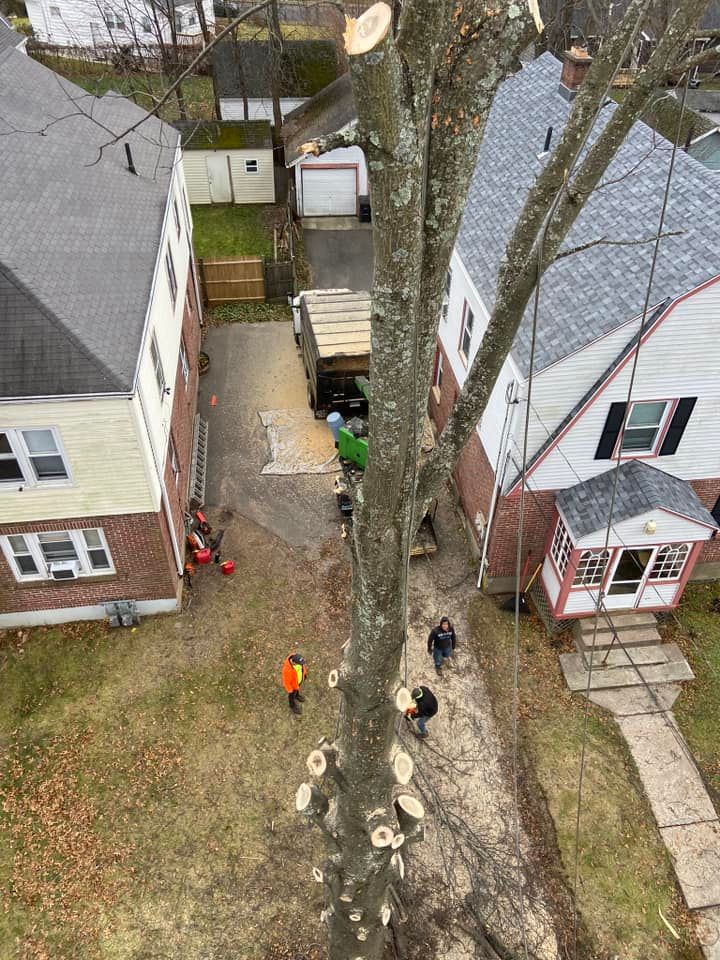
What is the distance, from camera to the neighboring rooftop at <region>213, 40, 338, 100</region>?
3131cm

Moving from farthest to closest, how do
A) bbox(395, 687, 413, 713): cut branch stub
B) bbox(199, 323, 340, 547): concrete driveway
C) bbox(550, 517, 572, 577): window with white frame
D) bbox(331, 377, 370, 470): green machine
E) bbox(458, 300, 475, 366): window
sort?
1. bbox(199, 323, 340, 547): concrete driveway
2. bbox(331, 377, 370, 470): green machine
3. bbox(458, 300, 475, 366): window
4. bbox(550, 517, 572, 577): window with white frame
5. bbox(395, 687, 413, 713): cut branch stub

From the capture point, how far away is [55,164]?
47.7 ft

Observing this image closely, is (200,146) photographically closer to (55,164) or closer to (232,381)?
(232,381)

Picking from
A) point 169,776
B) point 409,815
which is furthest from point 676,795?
point 169,776

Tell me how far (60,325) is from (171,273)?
6.54 meters

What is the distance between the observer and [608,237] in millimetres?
12828

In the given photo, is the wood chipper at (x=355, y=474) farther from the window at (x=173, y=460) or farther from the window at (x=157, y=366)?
the window at (x=157, y=366)

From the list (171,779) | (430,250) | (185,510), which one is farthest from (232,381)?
(430,250)

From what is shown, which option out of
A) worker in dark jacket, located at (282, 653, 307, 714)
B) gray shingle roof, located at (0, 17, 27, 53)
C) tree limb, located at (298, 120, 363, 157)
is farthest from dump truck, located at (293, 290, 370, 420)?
tree limb, located at (298, 120, 363, 157)

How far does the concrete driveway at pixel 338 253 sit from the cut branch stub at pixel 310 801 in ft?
66.6

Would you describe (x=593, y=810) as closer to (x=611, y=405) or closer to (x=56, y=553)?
(x=611, y=405)

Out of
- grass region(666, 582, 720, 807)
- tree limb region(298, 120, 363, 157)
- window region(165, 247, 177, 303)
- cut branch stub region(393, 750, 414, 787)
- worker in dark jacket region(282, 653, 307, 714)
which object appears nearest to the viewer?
tree limb region(298, 120, 363, 157)

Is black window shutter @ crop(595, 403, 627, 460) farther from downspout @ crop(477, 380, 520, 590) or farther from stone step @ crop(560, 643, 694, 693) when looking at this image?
stone step @ crop(560, 643, 694, 693)

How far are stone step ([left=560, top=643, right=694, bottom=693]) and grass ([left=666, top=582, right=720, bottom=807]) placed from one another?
0.94 ft
